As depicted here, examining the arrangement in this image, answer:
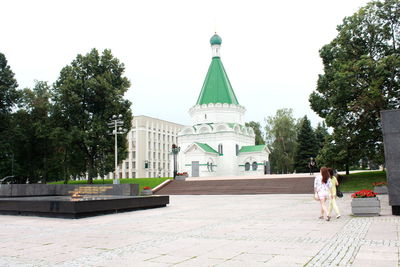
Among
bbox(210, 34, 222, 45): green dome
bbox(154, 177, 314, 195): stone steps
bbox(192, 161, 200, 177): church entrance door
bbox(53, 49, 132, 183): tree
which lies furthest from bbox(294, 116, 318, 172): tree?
bbox(53, 49, 132, 183): tree

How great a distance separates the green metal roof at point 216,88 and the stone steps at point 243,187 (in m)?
22.1

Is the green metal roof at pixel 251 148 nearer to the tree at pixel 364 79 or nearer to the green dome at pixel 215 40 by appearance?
the green dome at pixel 215 40

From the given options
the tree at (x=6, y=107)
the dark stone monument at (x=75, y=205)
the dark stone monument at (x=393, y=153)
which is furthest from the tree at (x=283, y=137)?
the dark stone monument at (x=393, y=153)

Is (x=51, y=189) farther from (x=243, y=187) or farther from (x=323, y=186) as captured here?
(x=323, y=186)

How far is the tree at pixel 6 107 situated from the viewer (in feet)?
126

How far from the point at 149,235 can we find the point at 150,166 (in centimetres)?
7793

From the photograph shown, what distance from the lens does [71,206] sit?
12586 mm

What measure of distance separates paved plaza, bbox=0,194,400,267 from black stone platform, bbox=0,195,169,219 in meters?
1.63

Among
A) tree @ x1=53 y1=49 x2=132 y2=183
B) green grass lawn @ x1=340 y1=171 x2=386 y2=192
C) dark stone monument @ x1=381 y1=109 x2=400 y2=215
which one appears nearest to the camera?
dark stone monument @ x1=381 y1=109 x2=400 y2=215

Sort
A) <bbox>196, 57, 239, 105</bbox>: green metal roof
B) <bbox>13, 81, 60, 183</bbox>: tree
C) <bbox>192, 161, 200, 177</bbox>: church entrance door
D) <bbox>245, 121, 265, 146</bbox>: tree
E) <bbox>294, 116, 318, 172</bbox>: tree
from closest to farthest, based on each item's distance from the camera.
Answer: <bbox>13, 81, 60, 183</bbox>: tree
<bbox>192, 161, 200, 177</bbox>: church entrance door
<bbox>294, 116, 318, 172</bbox>: tree
<bbox>196, 57, 239, 105</bbox>: green metal roof
<bbox>245, 121, 265, 146</bbox>: tree

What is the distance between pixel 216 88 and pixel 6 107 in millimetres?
29162

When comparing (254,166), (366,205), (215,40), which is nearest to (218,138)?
(254,166)

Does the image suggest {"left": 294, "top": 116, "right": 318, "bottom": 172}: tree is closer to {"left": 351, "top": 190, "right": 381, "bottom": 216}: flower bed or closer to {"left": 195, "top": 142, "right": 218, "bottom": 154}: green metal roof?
{"left": 195, "top": 142, "right": 218, "bottom": 154}: green metal roof

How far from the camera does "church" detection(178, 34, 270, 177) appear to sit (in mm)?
50363
